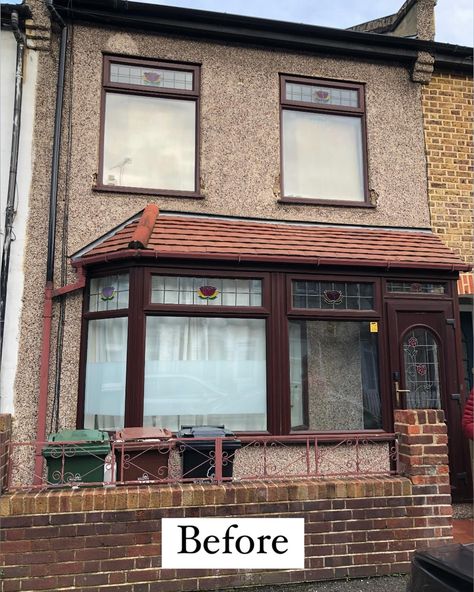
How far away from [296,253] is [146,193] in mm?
2120

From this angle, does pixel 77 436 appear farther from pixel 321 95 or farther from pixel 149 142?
pixel 321 95

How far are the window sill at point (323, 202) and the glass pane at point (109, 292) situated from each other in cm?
241

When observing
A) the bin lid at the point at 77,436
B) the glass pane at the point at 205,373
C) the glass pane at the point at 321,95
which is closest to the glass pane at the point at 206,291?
the glass pane at the point at 205,373

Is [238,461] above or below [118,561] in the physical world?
above

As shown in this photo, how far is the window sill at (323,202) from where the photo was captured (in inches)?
273

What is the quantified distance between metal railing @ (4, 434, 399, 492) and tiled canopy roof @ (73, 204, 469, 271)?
2.11 meters

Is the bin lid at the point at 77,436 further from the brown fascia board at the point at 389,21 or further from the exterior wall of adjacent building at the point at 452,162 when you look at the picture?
the brown fascia board at the point at 389,21

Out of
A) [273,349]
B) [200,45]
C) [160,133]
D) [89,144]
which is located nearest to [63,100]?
[89,144]

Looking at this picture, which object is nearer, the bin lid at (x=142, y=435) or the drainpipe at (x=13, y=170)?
the bin lid at (x=142, y=435)

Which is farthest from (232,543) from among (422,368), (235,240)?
(422,368)

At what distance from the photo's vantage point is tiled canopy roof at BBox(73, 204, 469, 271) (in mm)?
5887

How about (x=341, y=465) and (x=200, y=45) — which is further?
(x=200, y=45)

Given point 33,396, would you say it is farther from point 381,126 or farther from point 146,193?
point 381,126

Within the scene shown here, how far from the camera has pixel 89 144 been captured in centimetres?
657
